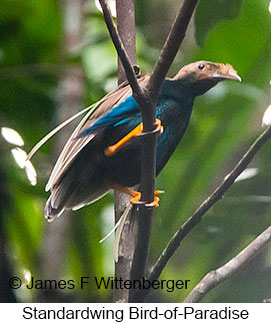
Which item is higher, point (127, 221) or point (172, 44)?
point (172, 44)

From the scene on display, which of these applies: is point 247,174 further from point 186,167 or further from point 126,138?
point 126,138

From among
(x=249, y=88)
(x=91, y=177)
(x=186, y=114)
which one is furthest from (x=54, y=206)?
(x=249, y=88)

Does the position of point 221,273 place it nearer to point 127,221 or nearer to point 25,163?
point 127,221

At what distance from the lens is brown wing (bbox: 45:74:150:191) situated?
1.06 meters

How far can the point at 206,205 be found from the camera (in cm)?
111

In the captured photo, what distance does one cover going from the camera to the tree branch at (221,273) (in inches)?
43.1

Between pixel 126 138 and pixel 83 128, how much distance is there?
0.10m

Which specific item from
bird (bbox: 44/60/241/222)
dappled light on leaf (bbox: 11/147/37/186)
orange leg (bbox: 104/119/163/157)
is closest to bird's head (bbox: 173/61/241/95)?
bird (bbox: 44/60/241/222)

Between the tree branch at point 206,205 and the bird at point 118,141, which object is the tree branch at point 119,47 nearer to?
the bird at point 118,141

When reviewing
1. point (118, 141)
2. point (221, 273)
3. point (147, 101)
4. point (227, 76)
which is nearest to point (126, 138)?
point (118, 141)
